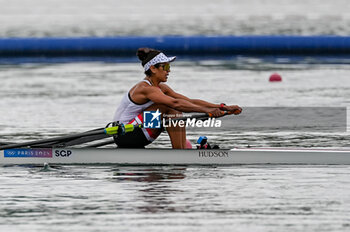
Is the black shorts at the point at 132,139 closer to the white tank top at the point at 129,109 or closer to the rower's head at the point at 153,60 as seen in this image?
the white tank top at the point at 129,109

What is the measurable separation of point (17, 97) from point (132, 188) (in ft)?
30.0

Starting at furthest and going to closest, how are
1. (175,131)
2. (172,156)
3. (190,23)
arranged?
1. (190,23)
2. (175,131)
3. (172,156)

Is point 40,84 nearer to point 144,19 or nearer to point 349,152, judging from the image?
point 349,152

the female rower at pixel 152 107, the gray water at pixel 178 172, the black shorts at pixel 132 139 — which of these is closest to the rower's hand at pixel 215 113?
the female rower at pixel 152 107

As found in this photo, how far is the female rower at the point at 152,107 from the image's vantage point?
10727 millimetres

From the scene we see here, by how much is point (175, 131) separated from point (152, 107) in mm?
334

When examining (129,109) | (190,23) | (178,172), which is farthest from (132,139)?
(190,23)

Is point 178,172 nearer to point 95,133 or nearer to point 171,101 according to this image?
point 171,101

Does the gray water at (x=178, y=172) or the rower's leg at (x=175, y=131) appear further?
the rower's leg at (x=175, y=131)

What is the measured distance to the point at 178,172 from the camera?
34.1ft

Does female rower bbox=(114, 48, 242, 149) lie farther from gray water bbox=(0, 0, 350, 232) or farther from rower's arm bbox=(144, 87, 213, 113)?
gray water bbox=(0, 0, 350, 232)

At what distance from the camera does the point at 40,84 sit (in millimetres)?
20609

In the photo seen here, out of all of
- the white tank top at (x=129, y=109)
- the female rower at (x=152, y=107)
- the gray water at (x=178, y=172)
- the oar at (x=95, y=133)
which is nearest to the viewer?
the gray water at (x=178, y=172)

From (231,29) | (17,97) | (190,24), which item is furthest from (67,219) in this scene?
(190,24)
